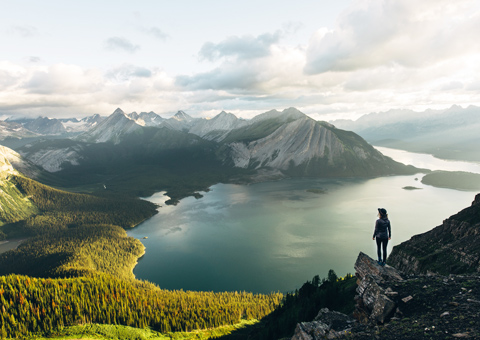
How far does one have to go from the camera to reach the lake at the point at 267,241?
105363mm

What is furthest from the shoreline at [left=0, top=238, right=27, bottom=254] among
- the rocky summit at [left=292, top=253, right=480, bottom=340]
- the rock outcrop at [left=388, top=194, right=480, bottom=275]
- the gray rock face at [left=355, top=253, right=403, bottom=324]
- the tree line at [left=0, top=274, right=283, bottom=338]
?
the gray rock face at [left=355, top=253, right=403, bottom=324]

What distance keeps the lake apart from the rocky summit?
81271 mm

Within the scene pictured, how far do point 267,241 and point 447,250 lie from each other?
9713cm

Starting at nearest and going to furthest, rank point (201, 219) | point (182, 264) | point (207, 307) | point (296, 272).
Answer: point (207, 307) → point (296, 272) → point (182, 264) → point (201, 219)

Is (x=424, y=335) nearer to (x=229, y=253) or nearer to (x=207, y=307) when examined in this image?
(x=207, y=307)

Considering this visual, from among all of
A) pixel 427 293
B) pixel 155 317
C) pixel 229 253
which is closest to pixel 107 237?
pixel 229 253

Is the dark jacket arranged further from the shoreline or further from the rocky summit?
the shoreline

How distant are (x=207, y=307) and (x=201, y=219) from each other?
102160 millimetres

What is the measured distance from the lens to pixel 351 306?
126 feet

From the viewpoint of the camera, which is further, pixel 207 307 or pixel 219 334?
pixel 207 307

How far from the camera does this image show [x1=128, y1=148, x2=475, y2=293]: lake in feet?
346

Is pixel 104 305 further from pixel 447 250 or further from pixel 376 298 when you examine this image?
pixel 447 250

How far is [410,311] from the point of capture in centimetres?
1711

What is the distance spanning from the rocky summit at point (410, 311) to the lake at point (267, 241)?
81.3 meters
